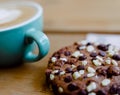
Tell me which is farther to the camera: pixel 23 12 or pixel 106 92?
pixel 23 12

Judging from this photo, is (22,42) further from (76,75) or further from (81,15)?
(81,15)

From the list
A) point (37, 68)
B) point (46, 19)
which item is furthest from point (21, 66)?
point (46, 19)

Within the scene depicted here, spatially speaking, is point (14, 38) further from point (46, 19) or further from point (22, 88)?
point (46, 19)

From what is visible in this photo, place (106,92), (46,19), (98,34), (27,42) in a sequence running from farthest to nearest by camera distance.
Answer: (46,19), (98,34), (27,42), (106,92)

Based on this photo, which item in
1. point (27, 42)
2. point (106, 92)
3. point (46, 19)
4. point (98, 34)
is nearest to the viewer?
point (106, 92)

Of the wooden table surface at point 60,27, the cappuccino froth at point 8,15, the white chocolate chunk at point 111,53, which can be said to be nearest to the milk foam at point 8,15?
the cappuccino froth at point 8,15

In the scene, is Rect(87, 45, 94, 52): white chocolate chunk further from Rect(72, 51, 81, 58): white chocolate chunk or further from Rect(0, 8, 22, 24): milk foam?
Rect(0, 8, 22, 24): milk foam

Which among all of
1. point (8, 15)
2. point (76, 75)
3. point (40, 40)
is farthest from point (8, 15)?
point (76, 75)
